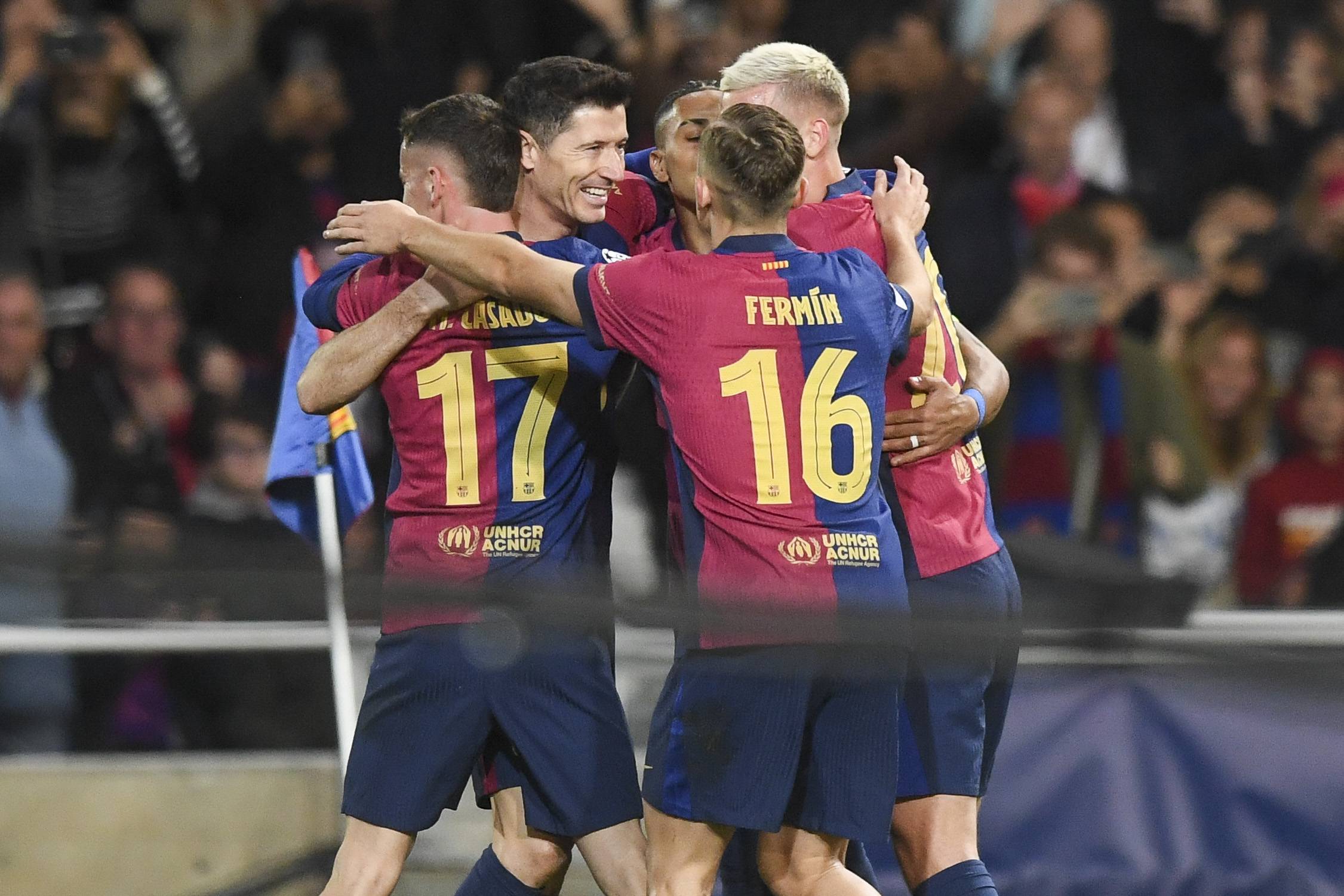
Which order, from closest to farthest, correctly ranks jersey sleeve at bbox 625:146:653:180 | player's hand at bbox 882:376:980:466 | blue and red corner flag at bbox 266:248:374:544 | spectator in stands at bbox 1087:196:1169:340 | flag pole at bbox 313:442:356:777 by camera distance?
player's hand at bbox 882:376:980:466
jersey sleeve at bbox 625:146:653:180
blue and red corner flag at bbox 266:248:374:544
flag pole at bbox 313:442:356:777
spectator in stands at bbox 1087:196:1169:340

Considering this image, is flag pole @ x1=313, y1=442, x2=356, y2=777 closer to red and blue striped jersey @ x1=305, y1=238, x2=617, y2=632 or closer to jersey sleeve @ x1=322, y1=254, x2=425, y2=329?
jersey sleeve @ x1=322, y1=254, x2=425, y2=329

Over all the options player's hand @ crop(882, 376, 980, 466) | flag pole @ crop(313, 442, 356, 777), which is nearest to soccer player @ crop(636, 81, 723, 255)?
player's hand @ crop(882, 376, 980, 466)

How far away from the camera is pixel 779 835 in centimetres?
392

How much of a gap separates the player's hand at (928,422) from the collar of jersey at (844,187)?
46cm

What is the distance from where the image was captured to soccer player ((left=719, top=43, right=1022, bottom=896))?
13.5 ft

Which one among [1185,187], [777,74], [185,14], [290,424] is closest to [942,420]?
[777,74]

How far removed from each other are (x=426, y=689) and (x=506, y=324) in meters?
0.79

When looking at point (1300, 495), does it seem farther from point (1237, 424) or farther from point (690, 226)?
point (690, 226)

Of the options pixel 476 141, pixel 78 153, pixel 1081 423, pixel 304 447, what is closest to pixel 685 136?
pixel 476 141

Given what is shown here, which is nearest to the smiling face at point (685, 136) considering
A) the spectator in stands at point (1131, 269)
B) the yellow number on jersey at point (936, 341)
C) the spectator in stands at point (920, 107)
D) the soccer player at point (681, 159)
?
the soccer player at point (681, 159)

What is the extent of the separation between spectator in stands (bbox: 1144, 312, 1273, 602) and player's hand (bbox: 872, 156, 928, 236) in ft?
8.55

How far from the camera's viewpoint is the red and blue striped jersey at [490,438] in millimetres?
4051

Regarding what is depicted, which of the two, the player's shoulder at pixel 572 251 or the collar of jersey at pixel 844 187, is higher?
the collar of jersey at pixel 844 187

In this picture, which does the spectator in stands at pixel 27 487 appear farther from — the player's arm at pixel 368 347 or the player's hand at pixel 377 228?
the player's hand at pixel 377 228
